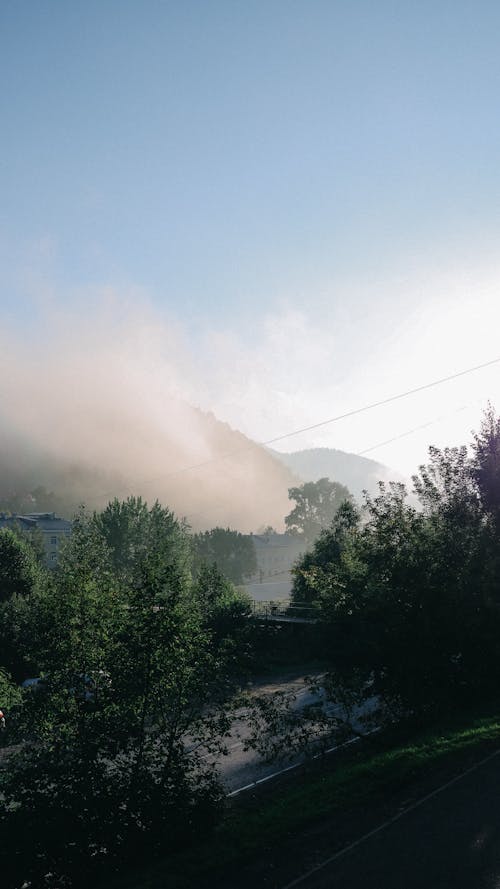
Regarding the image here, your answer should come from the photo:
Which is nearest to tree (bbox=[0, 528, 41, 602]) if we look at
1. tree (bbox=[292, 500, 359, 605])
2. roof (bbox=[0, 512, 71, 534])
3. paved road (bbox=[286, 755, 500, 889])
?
tree (bbox=[292, 500, 359, 605])

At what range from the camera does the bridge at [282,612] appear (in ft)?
140

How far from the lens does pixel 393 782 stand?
39.8 ft

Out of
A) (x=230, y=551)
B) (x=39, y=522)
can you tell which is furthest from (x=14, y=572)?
(x=230, y=551)

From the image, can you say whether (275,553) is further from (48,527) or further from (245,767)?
(245,767)

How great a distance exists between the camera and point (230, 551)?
141 m

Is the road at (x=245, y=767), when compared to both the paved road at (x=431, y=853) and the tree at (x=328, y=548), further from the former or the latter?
the tree at (x=328, y=548)

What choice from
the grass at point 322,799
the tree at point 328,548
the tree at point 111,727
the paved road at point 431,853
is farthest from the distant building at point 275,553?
the paved road at point 431,853

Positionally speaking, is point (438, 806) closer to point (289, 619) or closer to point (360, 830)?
point (360, 830)

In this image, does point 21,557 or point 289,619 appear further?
point 21,557

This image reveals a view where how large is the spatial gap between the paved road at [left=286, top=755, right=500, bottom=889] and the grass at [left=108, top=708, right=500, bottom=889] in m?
1.13

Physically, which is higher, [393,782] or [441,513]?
[441,513]

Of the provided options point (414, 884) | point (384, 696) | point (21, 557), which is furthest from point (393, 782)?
point (21, 557)

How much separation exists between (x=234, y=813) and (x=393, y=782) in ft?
14.2

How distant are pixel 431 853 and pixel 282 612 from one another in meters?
37.6
